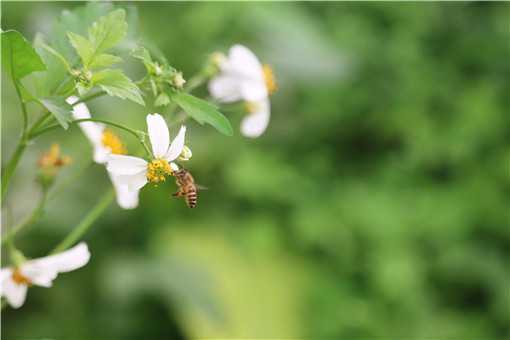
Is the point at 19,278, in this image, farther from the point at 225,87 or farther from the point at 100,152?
the point at 225,87

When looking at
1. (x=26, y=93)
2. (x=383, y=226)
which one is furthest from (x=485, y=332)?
(x=26, y=93)

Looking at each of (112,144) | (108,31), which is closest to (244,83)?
(112,144)

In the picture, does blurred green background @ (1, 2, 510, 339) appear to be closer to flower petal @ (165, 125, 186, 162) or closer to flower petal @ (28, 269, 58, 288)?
flower petal @ (28, 269, 58, 288)

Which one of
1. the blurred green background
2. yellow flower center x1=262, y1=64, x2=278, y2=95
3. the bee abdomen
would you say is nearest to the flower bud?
the bee abdomen

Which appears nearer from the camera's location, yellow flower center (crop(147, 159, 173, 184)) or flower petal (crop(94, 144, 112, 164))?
yellow flower center (crop(147, 159, 173, 184))

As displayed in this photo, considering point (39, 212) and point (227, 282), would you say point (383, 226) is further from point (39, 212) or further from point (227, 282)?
point (39, 212)

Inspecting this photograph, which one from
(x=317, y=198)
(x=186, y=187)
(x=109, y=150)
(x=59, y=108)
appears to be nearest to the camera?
(x=59, y=108)

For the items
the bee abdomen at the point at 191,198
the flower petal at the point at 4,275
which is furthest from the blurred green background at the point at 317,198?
the bee abdomen at the point at 191,198
